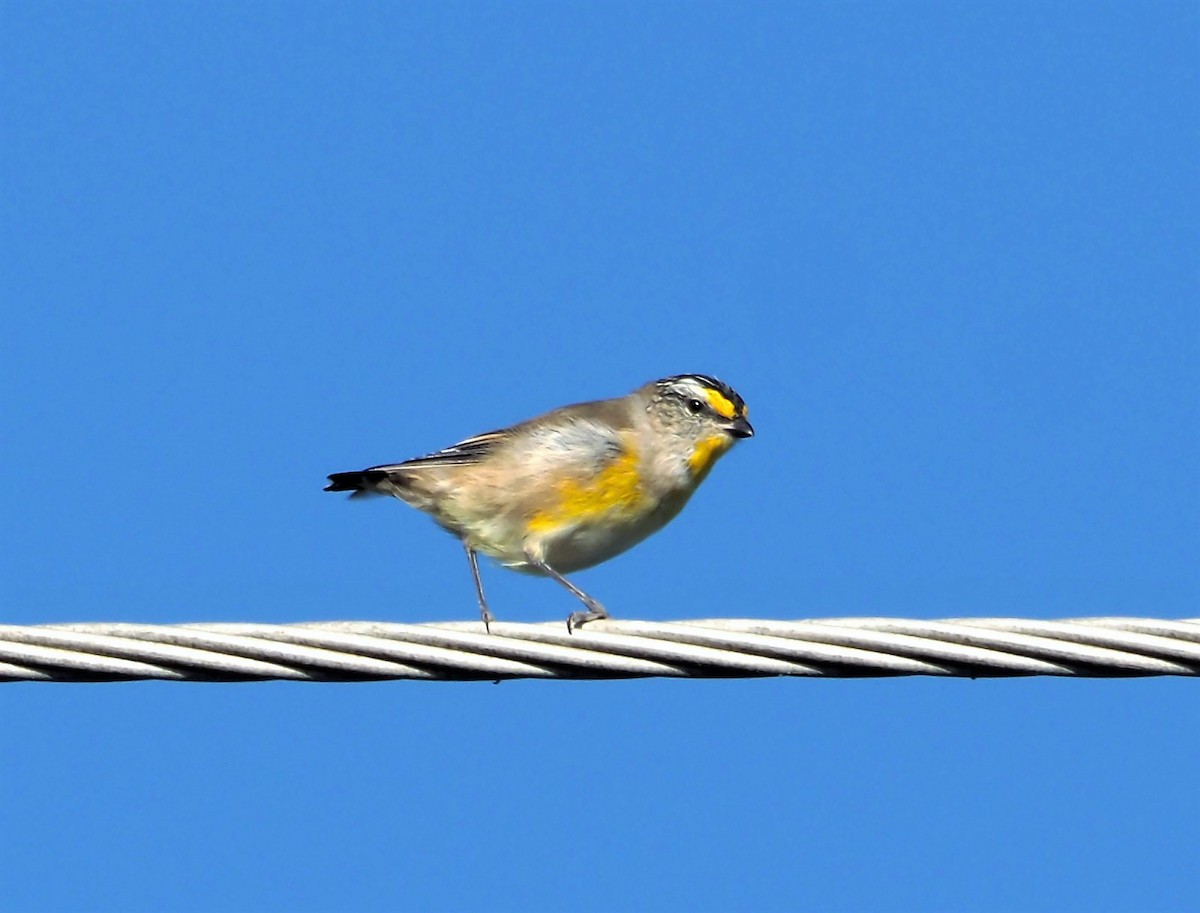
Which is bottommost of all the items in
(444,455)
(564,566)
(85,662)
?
(85,662)

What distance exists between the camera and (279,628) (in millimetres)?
6285

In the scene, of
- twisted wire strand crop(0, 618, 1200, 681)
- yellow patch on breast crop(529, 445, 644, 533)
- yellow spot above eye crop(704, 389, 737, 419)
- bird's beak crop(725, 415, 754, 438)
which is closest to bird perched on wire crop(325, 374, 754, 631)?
yellow patch on breast crop(529, 445, 644, 533)

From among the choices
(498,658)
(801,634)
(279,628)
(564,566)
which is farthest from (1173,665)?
(564,566)

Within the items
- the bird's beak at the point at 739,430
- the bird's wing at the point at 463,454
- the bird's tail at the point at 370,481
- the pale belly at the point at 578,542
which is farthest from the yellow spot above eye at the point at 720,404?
the bird's tail at the point at 370,481

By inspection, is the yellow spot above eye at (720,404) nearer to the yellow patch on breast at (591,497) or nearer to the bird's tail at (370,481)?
the yellow patch on breast at (591,497)

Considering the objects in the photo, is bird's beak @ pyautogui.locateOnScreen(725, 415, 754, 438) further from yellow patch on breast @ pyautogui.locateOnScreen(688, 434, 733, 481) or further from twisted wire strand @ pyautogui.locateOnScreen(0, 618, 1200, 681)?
twisted wire strand @ pyautogui.locateOnScreen(0, 618, 1200, 681)

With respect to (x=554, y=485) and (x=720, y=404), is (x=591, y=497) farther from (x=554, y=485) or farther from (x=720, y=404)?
(x=720, y=404)

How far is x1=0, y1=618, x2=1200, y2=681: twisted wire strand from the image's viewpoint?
610cm

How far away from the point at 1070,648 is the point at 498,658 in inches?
95.1

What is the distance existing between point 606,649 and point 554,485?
13.7ft

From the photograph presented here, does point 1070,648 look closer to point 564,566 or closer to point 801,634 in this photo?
point 801,634

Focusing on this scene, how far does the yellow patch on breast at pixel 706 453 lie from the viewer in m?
11.1

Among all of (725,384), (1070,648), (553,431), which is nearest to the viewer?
(1070,648)

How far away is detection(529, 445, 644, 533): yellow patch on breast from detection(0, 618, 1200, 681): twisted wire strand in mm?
4037
